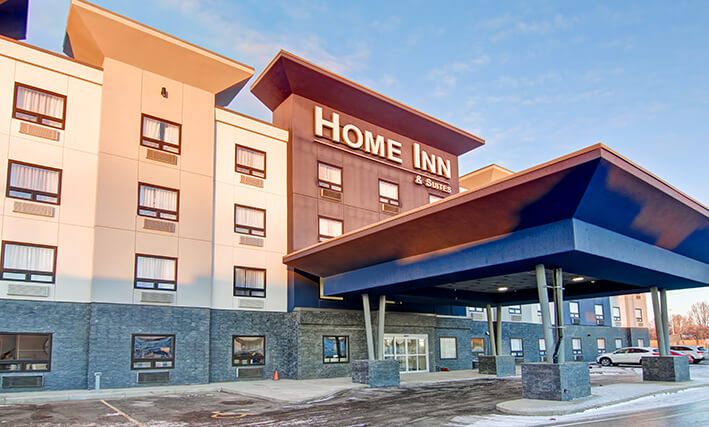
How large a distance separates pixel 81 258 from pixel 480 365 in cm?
1953

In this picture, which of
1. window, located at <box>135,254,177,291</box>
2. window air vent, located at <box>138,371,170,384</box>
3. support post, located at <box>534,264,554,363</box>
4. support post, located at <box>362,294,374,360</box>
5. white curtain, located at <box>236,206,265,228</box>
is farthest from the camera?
white curtain, located at <box>236,206,265,228</box>

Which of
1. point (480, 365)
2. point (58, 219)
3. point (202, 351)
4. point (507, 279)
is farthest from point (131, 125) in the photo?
point (480, 365)

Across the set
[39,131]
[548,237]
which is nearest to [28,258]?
[39,131]

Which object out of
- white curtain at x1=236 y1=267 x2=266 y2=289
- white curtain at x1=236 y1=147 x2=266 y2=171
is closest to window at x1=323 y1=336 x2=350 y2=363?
white curtain at x1=236 y1=267 x2=266 y2=289

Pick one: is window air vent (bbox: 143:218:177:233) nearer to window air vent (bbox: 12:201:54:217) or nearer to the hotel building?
the hotel building

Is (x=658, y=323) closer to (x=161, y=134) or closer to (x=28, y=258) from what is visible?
(x=161, y=134)

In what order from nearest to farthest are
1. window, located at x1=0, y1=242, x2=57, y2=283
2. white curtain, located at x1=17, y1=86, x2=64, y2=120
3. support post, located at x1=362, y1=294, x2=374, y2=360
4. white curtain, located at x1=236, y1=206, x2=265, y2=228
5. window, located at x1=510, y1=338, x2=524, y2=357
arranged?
window, located at x1=0, y1=242, x2=57, y2=283, white curtain, located at x1=17, y1=86, x2=64, y2=120, support post, located at x1=362, y1=294, x2=374, y2=360, white curtain, located at x1=236, y1=206, x2=265, y2=228, window, located at x1=510, y1=338, x2=524, y2=357

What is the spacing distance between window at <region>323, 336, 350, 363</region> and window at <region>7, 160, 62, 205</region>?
12.8m

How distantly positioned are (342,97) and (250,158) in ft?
18.9

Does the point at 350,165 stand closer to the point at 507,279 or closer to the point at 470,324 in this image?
the point at 507,279

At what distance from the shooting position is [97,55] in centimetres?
2217

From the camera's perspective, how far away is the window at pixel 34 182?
1916 centimetres

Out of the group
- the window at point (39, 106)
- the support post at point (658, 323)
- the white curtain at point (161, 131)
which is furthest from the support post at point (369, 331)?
the window at point (39, 106)

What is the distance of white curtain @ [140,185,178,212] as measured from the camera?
2209 cm
